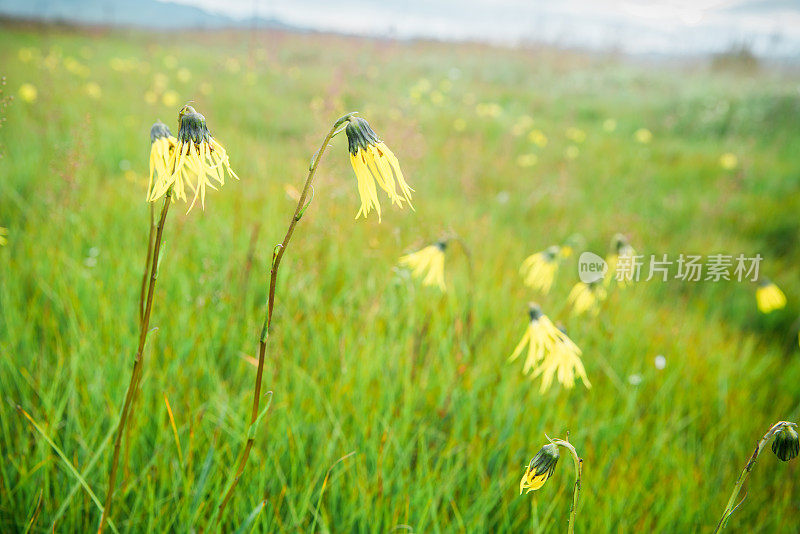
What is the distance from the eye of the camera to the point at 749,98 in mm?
7441

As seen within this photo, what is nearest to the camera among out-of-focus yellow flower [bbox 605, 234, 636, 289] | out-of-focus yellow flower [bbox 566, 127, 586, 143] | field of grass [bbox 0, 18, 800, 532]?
field of grass [bbox 0, 18, 800, 532]

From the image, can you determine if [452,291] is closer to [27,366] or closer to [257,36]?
[27,366]

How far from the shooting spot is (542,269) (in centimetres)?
210

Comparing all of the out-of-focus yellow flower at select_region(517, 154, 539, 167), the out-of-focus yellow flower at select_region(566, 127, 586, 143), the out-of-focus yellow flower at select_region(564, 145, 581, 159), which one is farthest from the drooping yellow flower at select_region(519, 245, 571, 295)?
the out-of-focus yellow flower at select_region(566, 127, 586, 143)

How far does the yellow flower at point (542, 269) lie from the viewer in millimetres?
1848

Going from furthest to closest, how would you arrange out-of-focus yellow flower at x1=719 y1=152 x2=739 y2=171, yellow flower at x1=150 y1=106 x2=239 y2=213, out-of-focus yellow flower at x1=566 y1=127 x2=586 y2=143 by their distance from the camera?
out-of-focus yellow flower at x1=566 y1=127 x2=586 y2=143
out-of-focus yellow flower at x1=719 y1=152 x2=739 y2=171
yellow flower at x1=150 y1=106 x2=239 y2=213

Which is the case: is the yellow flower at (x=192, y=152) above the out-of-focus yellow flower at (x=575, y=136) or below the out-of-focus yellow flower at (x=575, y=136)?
below

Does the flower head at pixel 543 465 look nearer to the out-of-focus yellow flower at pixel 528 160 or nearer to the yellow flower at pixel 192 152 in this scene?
the yellow flower at pixel 192 152

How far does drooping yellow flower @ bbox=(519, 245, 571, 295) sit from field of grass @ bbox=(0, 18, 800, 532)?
0.09 metres

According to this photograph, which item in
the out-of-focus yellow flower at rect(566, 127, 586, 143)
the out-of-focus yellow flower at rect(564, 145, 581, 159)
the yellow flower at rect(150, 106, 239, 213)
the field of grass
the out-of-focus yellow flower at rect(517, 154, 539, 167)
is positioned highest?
the out-of-focus yellow flower at rect(566, 127, 586, 143)

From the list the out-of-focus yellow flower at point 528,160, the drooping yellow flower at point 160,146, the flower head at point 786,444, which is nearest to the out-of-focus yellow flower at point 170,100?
the out-of-focus yellow flower at point 528,160

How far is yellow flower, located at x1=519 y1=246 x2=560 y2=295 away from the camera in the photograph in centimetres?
185

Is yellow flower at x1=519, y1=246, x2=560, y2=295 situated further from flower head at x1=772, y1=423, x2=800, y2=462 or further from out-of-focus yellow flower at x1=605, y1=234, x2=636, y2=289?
flower head at x1=772, y1=423, x2=800, y2=462

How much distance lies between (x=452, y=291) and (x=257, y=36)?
11313 mm
